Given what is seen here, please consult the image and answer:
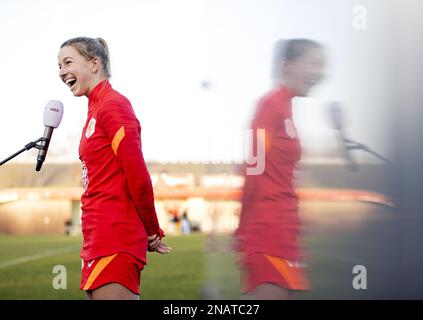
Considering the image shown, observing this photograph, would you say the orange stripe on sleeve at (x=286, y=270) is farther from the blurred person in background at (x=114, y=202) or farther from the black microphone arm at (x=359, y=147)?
the black microphone arm at (x=359, y=147)

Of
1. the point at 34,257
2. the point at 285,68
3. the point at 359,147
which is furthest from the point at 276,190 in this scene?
the point at 34,257

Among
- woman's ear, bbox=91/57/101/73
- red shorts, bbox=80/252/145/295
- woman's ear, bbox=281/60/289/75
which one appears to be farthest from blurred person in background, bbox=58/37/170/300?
woman's ear, bbox=281/60/289/75

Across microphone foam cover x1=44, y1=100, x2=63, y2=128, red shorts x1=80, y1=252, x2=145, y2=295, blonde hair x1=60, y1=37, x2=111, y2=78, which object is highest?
blonde hair x1=60, y1=37, x2=111, y2=78

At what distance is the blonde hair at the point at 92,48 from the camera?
207 cm

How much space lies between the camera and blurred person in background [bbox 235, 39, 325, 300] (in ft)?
7.06

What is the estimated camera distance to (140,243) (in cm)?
197

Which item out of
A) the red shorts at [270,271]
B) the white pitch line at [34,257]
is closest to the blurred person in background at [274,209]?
the red shorts at [270,271]

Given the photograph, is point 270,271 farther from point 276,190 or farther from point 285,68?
point 285,68

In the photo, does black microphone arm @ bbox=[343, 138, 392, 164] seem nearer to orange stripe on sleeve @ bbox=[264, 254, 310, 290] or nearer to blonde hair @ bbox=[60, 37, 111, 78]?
orange stripe on sleeve @ bbox=[264, 254, 310, 290]

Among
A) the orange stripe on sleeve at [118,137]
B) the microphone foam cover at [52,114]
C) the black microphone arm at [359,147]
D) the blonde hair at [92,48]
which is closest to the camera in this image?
the orange stripe on sleeve at [118,137]

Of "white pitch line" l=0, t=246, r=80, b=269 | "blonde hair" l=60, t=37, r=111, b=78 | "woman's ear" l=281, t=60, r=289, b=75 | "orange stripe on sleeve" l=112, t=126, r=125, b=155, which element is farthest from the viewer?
"white pitch line" l=0, t=246, r=80, b=269

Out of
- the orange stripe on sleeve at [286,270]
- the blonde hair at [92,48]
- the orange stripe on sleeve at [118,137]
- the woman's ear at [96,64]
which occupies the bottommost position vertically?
the orange stripe on sleeve at [286,270]

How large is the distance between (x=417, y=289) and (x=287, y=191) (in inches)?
29.6

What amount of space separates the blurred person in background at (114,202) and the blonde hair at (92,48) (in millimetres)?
126
